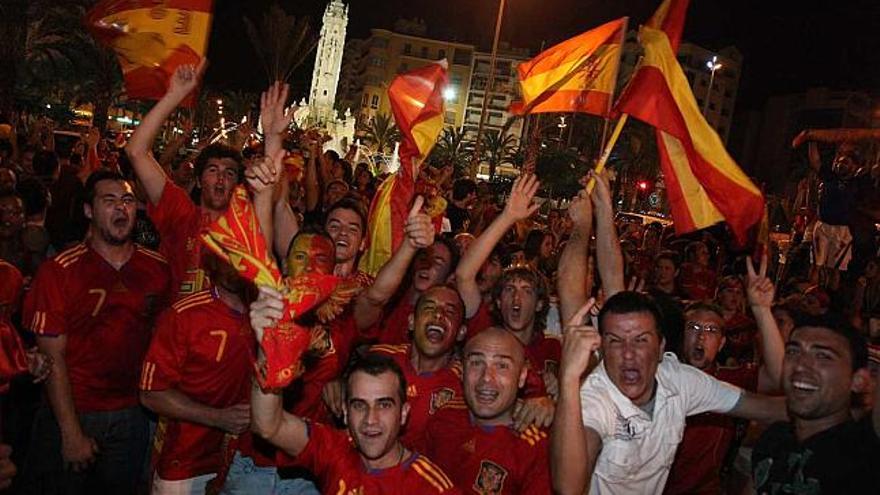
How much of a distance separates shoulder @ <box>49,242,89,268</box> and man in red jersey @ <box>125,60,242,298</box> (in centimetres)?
69

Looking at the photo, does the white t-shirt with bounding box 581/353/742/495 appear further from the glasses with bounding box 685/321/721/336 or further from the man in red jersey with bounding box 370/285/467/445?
the glasses with bounding box 685/321/721/336

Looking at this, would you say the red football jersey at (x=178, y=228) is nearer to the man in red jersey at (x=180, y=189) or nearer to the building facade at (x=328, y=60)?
the man in red jersey at (x=180, y=189)

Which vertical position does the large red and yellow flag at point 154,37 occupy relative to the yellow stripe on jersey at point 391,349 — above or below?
above

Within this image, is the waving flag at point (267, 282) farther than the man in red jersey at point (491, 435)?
No

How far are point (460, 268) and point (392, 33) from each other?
356 ft

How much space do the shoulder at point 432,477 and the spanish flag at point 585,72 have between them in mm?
4154

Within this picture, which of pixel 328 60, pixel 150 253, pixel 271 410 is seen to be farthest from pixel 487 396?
pixel 328 60

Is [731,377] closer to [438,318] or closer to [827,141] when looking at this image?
[438,318]

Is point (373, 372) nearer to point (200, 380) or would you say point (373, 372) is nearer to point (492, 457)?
point (492, 457)

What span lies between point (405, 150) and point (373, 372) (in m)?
3.56

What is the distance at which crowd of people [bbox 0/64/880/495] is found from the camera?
3.40 m

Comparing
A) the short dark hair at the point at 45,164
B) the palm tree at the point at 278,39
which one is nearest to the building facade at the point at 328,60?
the palm tree at the point at 278,39

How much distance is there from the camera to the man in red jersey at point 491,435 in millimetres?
3748

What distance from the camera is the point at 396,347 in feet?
15.7
